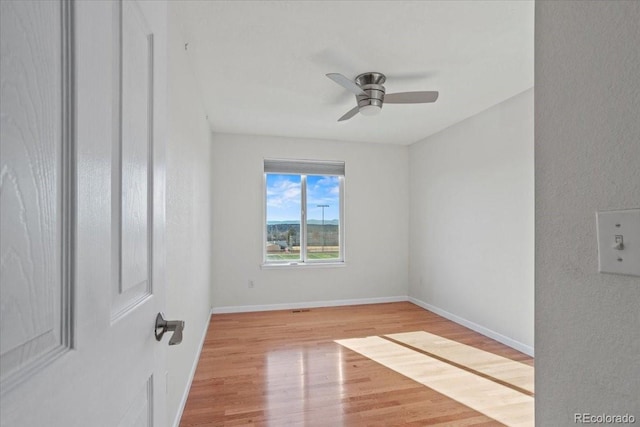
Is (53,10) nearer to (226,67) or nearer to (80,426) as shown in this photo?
(80,426)

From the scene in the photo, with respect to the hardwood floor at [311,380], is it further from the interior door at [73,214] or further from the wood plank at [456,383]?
the interior door at [73,214]

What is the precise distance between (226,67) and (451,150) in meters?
2.81

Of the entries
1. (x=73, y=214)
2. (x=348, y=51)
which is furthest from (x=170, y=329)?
(x=348, y=51)

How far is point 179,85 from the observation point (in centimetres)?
184

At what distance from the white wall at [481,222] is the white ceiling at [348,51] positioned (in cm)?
40

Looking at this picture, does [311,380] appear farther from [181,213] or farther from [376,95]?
[376,95]

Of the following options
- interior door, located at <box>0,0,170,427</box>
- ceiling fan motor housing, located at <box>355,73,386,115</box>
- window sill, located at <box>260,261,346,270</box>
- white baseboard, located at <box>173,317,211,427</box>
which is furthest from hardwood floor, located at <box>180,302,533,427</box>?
ceiling fan motor housing, located at <box>355,73,386,115</box>

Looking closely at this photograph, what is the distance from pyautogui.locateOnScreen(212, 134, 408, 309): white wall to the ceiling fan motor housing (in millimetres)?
1920

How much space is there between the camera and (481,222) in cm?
333

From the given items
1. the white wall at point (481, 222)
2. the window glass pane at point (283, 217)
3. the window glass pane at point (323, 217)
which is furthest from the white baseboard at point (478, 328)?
the window glass pane at point (283, 217)
